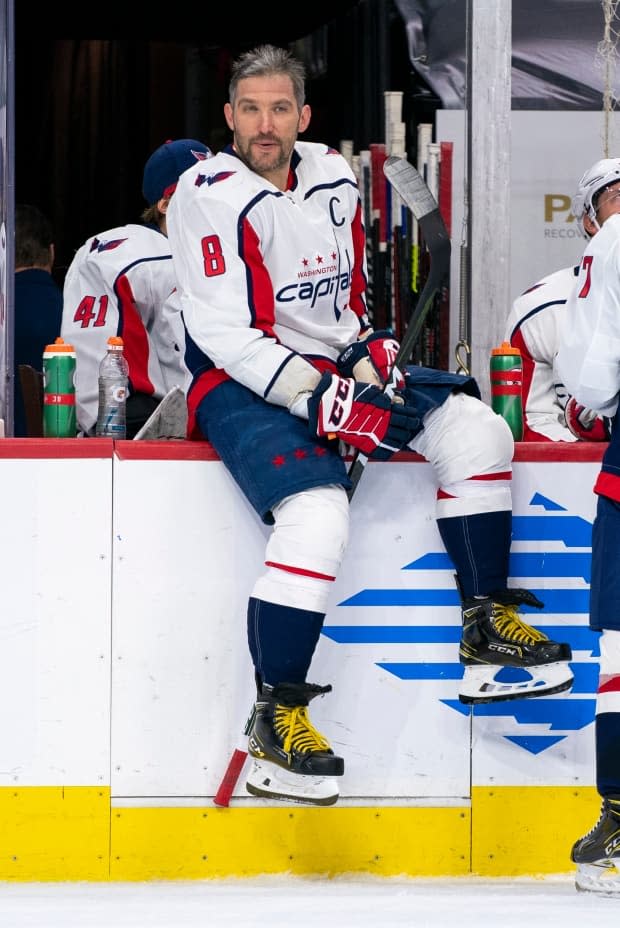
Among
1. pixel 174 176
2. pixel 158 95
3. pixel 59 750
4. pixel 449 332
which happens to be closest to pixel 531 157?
pixel 449 332

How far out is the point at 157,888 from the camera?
9.14 ft

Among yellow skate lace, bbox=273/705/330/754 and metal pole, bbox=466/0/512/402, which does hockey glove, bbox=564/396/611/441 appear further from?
yellow skate lace, bbox=273/705/330/754

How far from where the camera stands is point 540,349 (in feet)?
10.8

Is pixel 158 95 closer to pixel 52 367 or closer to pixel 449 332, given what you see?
pixel 449 332

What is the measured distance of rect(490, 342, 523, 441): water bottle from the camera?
3.03 metres

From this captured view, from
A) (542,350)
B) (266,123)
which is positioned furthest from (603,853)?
(266,123)

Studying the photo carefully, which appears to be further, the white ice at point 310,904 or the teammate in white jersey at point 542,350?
the teammate in white jersey at point 542,350

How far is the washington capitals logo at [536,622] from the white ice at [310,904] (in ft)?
1.07

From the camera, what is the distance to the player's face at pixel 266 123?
2781 millimetres

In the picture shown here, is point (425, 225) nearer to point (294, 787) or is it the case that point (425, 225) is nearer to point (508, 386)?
point (508, 386)

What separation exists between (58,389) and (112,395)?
108 mm

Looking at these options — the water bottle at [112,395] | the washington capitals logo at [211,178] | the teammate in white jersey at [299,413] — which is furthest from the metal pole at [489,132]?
the water bottle at [112,395]

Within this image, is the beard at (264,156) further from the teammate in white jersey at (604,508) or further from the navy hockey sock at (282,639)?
the navy hockey sock at (282,639)

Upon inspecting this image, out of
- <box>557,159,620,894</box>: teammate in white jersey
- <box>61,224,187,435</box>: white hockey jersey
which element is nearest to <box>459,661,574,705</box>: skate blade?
<box>557,159,620,894</box>: teammate in white jersey
